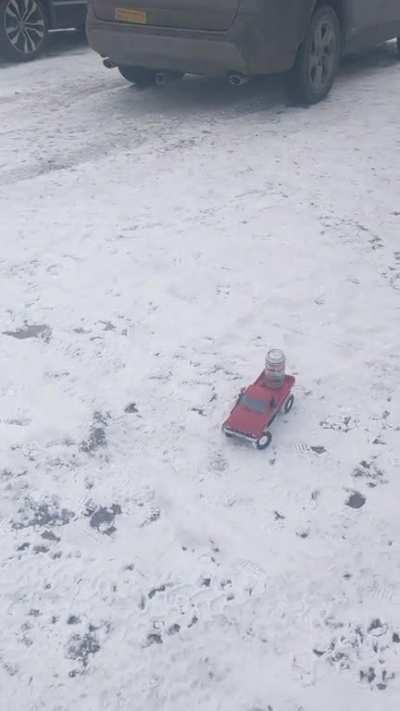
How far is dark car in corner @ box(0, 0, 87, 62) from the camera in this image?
8352mm

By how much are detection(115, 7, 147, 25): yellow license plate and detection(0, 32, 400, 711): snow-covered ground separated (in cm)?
115

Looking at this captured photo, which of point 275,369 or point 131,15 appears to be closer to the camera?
point 275,369

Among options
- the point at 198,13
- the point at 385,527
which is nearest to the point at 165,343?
the point at 385,527

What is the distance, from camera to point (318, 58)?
263 inches

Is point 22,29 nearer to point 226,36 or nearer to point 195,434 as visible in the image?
point 226,36

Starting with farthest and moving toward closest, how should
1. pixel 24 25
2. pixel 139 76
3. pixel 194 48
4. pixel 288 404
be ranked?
1. pixel 24 25
2. pixel 139 76
3. pixel 194 48
4. pixel 288 404

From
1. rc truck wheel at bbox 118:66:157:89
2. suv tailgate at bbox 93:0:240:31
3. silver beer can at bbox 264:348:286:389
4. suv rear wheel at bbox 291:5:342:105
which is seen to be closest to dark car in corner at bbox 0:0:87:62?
rc truck wheel at bbox 118:66:157:89

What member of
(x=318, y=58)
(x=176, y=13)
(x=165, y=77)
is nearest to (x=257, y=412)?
(x=176, y=13)

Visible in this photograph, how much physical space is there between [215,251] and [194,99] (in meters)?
3.36

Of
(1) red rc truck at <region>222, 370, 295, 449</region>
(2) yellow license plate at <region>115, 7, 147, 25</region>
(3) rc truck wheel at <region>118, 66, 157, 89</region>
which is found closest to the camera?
(1) red rc truck at <region>222, 370, 295, 449</region>

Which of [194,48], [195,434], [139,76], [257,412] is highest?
[194,48]

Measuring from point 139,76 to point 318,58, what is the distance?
71.0 inches

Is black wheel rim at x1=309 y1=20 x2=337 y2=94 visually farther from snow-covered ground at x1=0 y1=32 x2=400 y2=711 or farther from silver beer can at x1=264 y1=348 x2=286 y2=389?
silver beer can at x1=264 y1=348 x2=286 y2=389

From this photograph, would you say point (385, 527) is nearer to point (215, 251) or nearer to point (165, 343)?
point (165, 343)
